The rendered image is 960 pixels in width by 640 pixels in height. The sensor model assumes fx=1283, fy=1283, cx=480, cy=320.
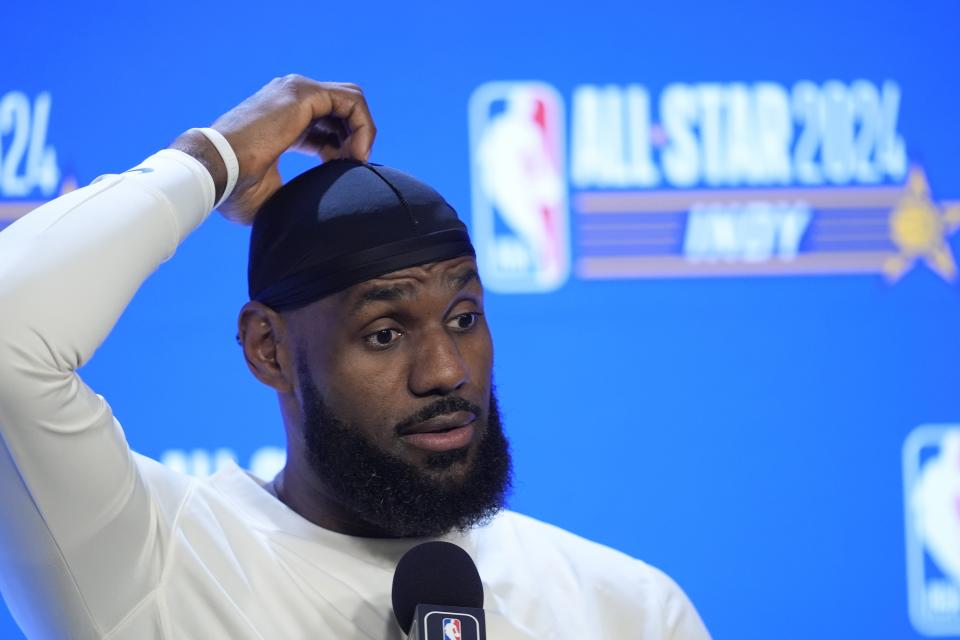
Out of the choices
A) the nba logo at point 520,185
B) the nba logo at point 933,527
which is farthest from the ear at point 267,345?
the nba logo at point 933,527

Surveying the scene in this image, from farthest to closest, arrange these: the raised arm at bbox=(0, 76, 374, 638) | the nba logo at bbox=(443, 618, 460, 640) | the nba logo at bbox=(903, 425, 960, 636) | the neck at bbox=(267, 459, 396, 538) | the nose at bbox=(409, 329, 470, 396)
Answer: the nba logo at bbox=(903, 425, 960, 636), the neck at bbox=(267, 459, 396, 538), the nose at bbox=(409, 329, 470, 396), the raised arm at bbox=(0, 76, 374, 638), the nba logo at bbox=(443, 618, 460, 640)

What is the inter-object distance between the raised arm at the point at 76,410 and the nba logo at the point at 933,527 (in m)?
1.90

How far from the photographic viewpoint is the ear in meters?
2.12

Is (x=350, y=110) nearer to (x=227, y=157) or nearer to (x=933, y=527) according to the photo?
(x=227, y=157)

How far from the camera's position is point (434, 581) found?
165 cm

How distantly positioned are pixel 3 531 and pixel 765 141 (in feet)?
6.65

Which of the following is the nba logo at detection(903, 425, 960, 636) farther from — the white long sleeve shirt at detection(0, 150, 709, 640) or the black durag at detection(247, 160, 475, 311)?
the black durag at detection(247, 160, 475, 311)

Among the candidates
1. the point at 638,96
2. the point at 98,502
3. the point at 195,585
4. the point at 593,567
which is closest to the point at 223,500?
the point at 195,585

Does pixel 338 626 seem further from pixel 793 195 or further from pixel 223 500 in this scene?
pixel 793 195

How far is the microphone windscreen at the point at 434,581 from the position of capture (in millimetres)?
1643

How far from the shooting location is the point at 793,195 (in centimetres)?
308

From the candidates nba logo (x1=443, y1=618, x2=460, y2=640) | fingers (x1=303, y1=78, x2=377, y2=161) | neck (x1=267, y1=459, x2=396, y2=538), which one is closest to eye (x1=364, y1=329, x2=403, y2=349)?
neck (x1=267, y1=459, x2=396, y2=538)

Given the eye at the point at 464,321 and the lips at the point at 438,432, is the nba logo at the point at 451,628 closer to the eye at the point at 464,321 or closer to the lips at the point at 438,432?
the lips at the point at 438,432

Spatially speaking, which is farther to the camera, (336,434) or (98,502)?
(336,434)
